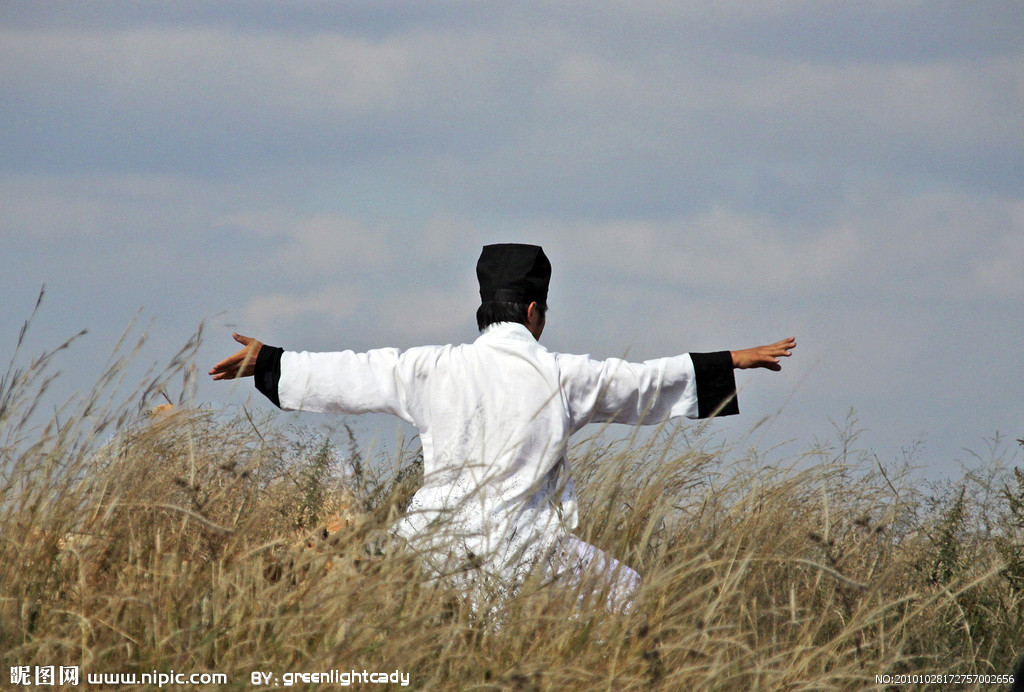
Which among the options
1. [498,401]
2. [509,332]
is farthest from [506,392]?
[509,332]

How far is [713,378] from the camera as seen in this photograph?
412 centimetres

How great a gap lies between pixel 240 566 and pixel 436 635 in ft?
2.06

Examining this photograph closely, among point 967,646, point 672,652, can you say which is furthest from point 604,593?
point 967,646

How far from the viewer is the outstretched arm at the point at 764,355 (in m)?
4.05

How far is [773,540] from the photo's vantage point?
12.8 ft

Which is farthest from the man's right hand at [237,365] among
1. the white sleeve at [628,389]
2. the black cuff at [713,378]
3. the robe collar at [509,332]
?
the black cuff at [713,378]

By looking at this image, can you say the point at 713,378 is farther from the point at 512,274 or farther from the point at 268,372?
the point at 268,372

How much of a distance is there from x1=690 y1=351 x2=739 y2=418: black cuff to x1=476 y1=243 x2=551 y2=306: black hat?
0.68 meters

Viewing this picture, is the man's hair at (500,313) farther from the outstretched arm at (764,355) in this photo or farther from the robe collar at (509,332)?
the outstretched arm at (764,355)

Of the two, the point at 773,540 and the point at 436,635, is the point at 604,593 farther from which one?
the point at 773,540

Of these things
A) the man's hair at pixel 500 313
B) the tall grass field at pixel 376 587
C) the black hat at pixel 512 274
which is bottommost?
the tall grass field at pixel 376 587

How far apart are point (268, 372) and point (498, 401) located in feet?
2.92

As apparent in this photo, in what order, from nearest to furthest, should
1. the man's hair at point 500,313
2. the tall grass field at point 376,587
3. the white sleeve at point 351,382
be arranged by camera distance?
the tall grass field at point 376,587 → the white sleeve at point 351,382 → the man's hair at point 500,313

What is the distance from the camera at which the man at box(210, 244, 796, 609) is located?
375cm
